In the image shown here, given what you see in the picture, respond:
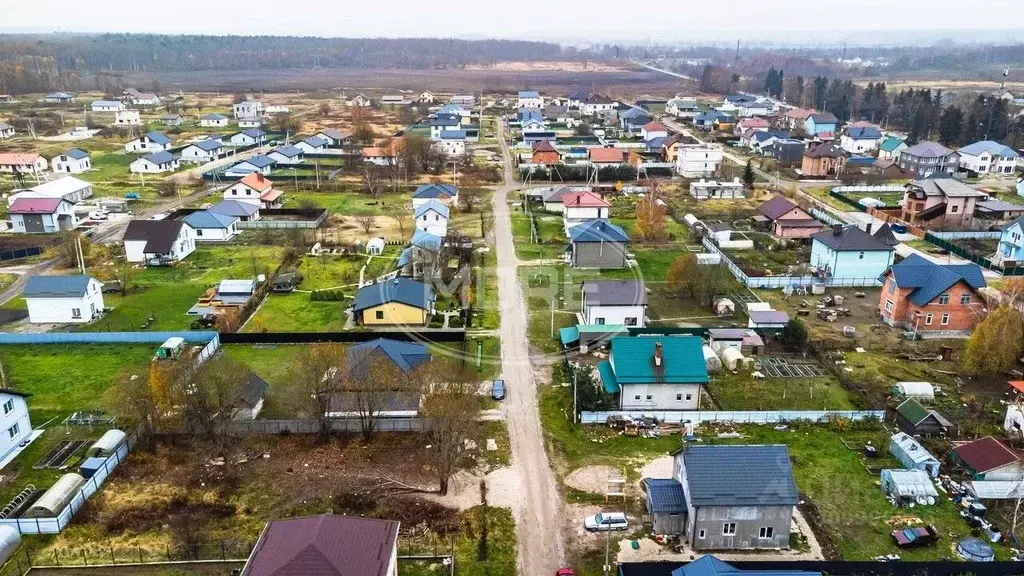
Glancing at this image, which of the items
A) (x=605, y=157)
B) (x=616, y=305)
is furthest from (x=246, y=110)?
(x=616, y=305)

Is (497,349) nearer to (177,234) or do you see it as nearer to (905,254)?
(177,234)

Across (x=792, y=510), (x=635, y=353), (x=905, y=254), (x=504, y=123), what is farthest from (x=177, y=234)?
(x=504, y=123)

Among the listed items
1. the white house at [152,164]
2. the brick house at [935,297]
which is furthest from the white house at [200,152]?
the brick house at [935,297]

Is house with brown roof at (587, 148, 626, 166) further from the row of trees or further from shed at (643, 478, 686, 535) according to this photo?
shed at (643, 478, 686, 535)

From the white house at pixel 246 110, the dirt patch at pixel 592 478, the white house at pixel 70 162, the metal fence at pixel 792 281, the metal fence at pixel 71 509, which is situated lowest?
the dirt patch at pixel 592 478

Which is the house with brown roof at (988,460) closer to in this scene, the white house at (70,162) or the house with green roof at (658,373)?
the house with green roof at (658,373)
